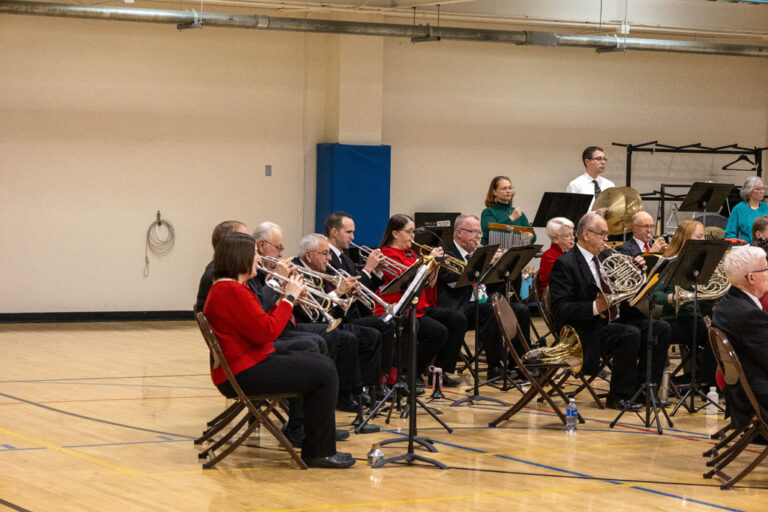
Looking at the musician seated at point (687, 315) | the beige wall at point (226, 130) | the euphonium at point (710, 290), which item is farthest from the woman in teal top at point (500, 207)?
the beige wall at point (226, 130)

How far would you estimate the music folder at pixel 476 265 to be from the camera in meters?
8.01

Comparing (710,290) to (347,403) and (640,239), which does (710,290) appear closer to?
(640,239)

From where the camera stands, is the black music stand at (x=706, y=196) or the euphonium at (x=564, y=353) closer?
the euphonium at (x=564, y=353)

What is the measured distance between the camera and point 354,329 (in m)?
7.41

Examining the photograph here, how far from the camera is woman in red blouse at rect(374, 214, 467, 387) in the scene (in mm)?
7980

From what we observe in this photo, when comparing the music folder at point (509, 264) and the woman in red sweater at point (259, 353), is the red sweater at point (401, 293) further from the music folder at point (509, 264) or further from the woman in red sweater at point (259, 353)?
the woman in red sweater at point (259, 353)

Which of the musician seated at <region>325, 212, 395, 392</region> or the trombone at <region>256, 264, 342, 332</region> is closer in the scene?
the trombone at <region>256, 264, 342, 332</region>

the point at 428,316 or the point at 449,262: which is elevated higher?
the point at 449,262

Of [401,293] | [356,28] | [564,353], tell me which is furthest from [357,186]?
[564,353]

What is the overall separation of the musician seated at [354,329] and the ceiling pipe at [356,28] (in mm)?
4988

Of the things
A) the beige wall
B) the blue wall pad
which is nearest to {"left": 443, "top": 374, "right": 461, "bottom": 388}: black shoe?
the blue wall pad

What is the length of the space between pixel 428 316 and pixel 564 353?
136 cm

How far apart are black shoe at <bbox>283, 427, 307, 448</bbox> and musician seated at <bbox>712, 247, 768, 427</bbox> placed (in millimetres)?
2455

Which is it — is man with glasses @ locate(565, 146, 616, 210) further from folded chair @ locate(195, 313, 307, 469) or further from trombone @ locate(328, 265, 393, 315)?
folded chair @ locate(195, 313, 307, 469)
